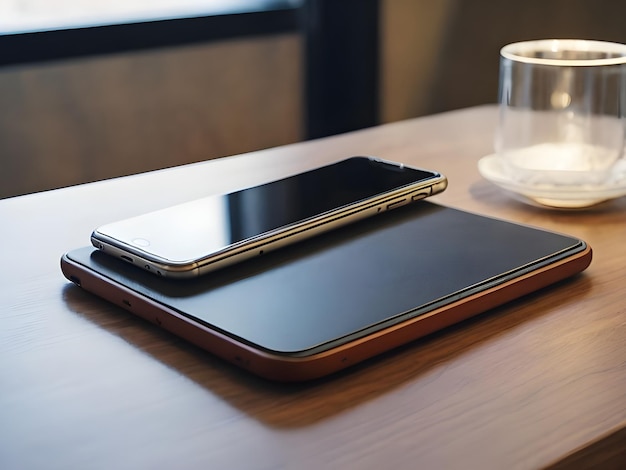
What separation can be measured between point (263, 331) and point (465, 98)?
1.78m

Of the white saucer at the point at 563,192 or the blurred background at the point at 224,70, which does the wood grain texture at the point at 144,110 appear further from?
the white saucer at the point at 563,192

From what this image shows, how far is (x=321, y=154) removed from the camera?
1018 mm

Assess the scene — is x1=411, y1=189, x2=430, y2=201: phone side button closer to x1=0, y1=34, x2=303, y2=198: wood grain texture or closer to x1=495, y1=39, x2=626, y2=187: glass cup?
x1=495, y1=39, x2=626, y2=187: glass cup

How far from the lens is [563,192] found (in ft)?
2.61

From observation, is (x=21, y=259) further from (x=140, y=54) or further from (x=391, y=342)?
(x=140, y=54)

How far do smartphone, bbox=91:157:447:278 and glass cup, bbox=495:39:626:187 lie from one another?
0.11m

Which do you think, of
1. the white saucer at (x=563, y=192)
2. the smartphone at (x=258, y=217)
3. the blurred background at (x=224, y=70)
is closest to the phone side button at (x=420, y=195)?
the smartphone at (x=258, y=217)

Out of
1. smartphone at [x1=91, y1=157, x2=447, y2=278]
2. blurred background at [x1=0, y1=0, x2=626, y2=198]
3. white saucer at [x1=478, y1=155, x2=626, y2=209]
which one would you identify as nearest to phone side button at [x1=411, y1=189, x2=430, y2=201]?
smartphone at [x1=91, y1=157, x2=447, y2=278]

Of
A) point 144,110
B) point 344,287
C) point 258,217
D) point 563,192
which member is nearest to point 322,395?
point 344,287

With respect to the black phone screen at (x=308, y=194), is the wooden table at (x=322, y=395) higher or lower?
lower

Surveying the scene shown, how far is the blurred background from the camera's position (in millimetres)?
1705

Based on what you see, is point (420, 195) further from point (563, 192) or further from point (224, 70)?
point (224, 70)

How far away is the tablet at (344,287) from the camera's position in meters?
0.53

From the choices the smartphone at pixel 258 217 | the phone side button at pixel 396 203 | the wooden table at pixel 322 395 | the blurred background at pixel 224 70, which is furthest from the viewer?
the blurred background at pixel 224 70
